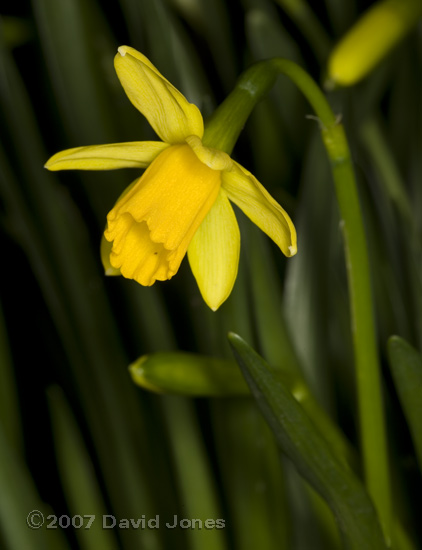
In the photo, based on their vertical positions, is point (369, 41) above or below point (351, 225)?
above

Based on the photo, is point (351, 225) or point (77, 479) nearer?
point (351, 225)

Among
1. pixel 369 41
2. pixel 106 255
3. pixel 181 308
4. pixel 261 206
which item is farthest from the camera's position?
pixel 181 308

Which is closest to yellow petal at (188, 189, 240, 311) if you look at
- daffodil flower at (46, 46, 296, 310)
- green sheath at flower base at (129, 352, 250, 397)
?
daffodil flower at (46, 46, 296, 310)

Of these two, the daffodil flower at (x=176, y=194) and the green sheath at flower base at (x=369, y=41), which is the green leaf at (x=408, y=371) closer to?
the daffodil flower at (x=176, y=194)

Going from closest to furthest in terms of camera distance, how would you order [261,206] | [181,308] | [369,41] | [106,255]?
[261,206], [106,255], [369,41], [181,308]

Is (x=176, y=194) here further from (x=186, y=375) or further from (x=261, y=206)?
(x=186, y=375)

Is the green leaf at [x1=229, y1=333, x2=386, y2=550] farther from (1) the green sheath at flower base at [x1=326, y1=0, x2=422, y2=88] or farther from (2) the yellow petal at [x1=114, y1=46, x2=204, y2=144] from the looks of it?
(1) the green sheath at flower base at [x1=326, y1=0, x2=422, y2=88]

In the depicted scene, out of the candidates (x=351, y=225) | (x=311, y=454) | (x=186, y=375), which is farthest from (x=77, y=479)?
(x=351, y=225)
